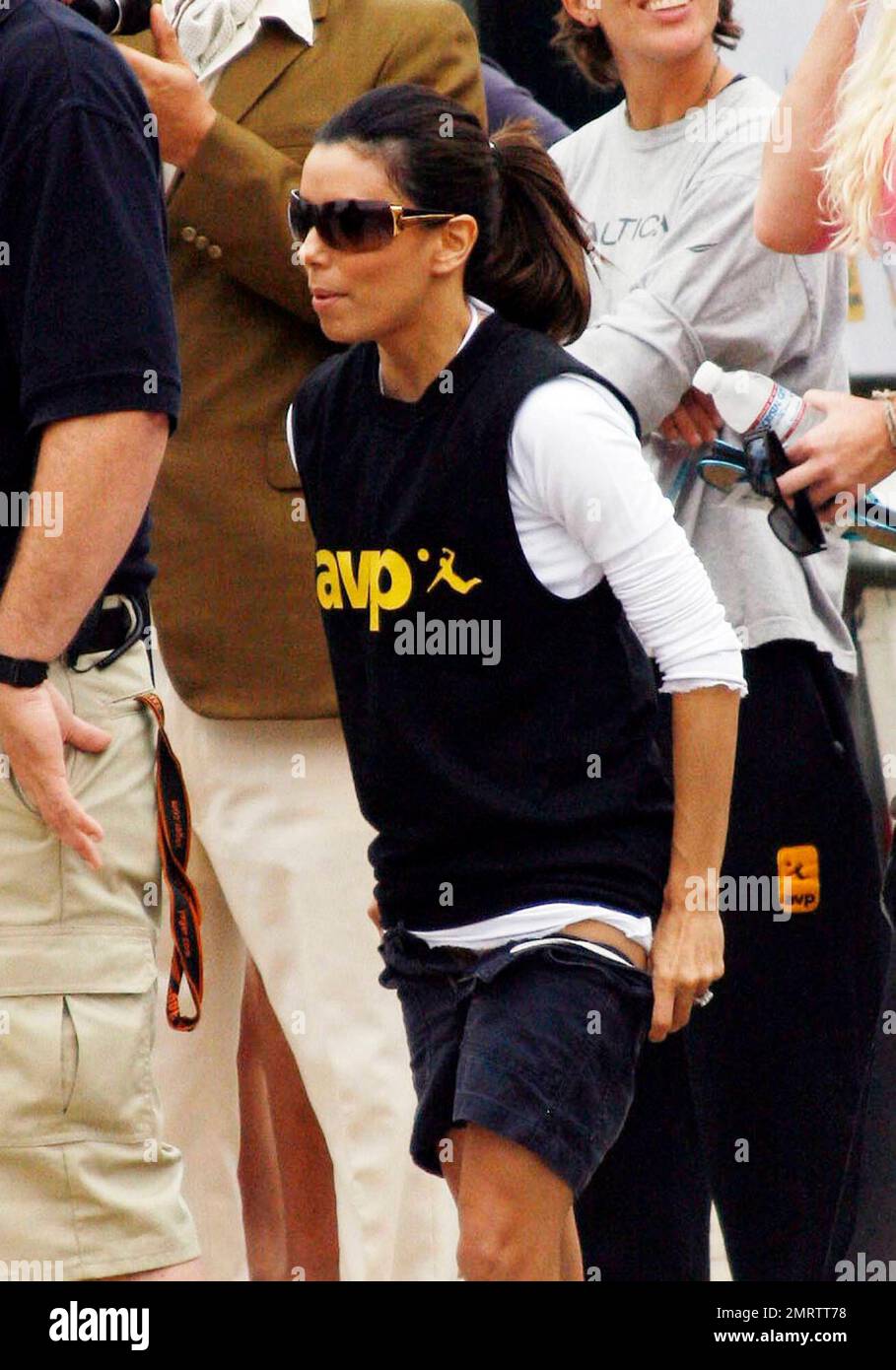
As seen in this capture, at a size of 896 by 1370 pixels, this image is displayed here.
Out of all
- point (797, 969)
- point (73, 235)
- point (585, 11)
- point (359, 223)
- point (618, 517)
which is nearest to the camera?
point (73, 235)

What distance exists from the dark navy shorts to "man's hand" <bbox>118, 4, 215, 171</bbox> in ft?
3.96

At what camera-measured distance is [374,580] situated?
2.84m

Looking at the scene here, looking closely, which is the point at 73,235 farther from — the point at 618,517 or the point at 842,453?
the point at 842,453

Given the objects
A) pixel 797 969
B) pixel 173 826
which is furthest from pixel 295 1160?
pixel 173 826

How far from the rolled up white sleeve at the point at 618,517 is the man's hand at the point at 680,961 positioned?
0.27 m

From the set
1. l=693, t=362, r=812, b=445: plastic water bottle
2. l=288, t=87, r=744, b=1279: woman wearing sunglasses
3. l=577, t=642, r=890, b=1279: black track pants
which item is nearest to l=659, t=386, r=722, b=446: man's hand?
l=693, t=362, r=812, b=445: plastic water bottle

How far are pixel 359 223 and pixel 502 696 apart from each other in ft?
1.94

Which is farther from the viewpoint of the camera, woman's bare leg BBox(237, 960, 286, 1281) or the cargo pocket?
woman's bare leg BBox(237, 960, 286, 1281)

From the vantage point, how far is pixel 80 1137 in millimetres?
2676

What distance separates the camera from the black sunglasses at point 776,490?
9.85ft

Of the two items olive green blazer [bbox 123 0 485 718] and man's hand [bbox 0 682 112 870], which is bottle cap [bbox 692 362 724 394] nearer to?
olive green blazer [bbox 123 0 485 718]

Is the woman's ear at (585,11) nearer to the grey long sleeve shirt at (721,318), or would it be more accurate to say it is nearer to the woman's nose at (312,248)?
the grey long sleeve shirt at (721,318)

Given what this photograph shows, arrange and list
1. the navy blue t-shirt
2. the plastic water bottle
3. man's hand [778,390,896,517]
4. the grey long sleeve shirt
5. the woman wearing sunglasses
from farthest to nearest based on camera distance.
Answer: the grey long sleeve shirt, the plastic water bottle, man's hand [778,390,896,517], the woman wearing sunglasses, the navy blue t-shirt

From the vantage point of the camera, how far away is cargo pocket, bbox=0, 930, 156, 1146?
8.70ft
